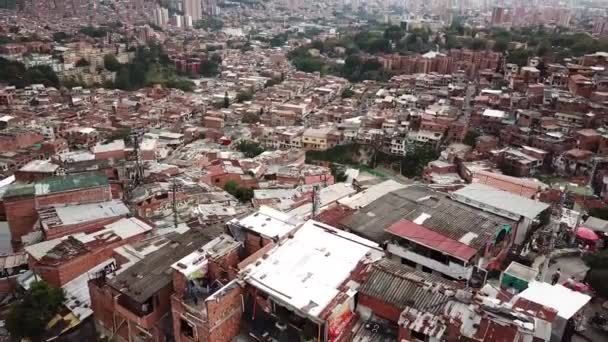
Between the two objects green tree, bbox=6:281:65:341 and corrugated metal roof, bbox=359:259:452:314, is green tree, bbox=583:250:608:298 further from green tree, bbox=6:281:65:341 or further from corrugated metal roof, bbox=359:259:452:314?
green tree, bbox=6:281:65:341

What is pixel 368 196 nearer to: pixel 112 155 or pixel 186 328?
pixel 186 328

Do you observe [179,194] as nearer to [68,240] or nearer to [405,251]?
[68,240]

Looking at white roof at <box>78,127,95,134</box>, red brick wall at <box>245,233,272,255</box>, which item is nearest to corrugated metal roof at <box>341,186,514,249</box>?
red brick wall at <box>245,233,272,255</box>

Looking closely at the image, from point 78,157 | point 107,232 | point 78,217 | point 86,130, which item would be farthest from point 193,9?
point 107,232

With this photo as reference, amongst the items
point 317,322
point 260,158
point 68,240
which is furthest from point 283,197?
point 317,322

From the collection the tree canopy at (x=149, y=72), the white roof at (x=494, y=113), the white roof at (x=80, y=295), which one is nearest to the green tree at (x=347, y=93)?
the white roof at (x=494, y=113)
